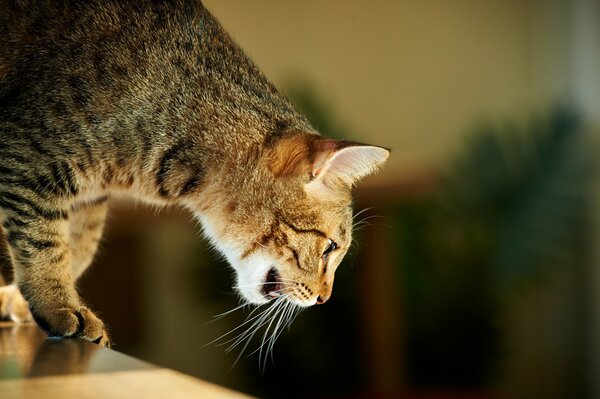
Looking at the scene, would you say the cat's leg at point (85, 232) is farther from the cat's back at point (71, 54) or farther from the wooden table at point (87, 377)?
the wooden table at point (87, 377)

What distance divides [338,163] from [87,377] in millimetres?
760

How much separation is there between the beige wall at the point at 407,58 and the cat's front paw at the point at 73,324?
8.02ft

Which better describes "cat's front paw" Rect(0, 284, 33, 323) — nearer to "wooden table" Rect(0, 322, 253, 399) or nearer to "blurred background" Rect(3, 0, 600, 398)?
"wooden table" Rect(0, 322, 253, 399)

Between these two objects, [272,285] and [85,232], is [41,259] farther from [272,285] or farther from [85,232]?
[272,285]

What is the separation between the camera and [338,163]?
1371 mm

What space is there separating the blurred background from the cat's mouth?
118cm

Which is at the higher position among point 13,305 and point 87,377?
point 87,377

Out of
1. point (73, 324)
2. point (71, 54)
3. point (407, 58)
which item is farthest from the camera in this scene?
point (407, 58)

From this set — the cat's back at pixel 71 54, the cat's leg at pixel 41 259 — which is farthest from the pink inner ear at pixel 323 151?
the cat's leg at pixel 41 259

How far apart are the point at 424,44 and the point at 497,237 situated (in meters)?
1.05

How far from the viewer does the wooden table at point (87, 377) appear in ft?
1.92

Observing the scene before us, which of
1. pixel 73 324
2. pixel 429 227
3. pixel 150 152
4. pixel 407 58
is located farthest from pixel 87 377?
pixel 407 58

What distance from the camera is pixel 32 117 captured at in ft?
4.11

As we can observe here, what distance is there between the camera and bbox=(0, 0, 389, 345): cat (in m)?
1.24
